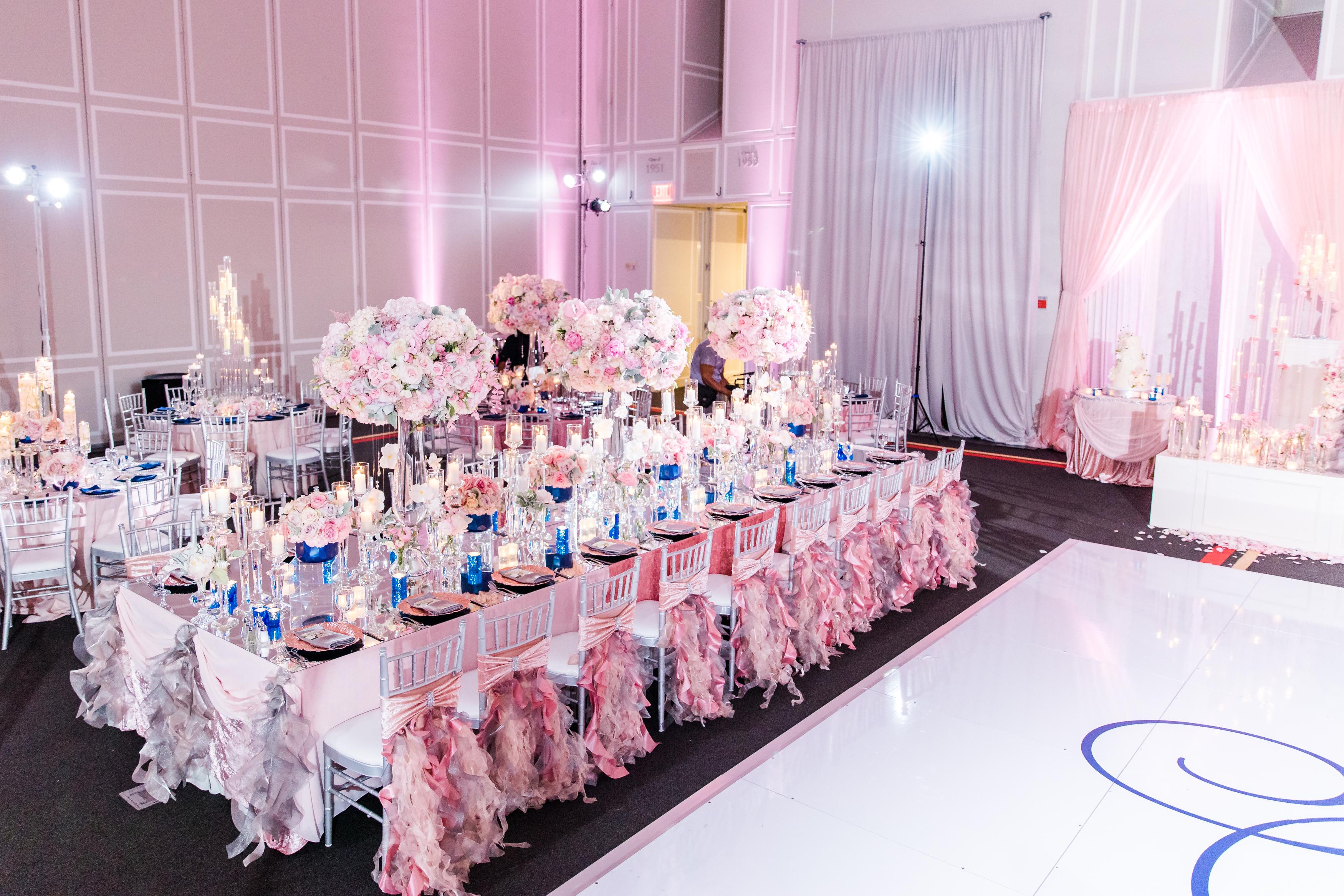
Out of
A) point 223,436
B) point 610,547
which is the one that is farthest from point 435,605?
point 223,436

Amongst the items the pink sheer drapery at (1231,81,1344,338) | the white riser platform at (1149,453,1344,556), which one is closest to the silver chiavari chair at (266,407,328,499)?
the white riser platform at (1149,453,1344,556)

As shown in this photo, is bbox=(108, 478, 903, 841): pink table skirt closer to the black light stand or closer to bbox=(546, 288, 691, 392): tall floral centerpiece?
bbox=(546, 288, 691, 392): tall floral centerpiece

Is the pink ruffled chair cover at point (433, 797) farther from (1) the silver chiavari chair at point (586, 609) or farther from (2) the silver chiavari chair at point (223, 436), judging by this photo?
(2) the silver chiavari chair at point (223, 436)

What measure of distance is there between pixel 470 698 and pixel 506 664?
0.22m

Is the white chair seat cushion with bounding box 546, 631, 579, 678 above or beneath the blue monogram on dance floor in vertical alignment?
above

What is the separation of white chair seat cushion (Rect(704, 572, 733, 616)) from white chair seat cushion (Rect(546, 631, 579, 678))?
2.50 feet

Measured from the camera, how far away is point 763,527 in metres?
5.06

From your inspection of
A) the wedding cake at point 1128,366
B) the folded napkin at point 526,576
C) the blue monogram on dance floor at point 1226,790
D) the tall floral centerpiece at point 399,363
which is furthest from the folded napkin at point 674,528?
the wedding cake at point 1128,366

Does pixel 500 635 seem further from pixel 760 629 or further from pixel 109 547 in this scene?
pixel 109 547

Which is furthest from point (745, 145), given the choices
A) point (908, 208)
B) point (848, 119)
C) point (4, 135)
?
point (4, 135)

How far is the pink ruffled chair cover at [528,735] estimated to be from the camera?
12.6ft

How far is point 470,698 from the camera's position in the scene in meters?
3.92

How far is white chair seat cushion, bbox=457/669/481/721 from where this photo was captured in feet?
12.5

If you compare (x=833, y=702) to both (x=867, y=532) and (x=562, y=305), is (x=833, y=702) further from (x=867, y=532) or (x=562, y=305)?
(x=562, y=305)
